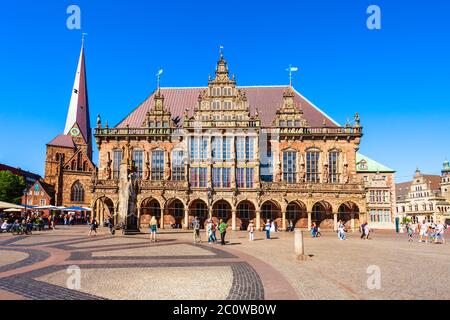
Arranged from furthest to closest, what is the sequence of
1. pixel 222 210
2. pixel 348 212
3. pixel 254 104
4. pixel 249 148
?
pixel 254 104 < pixel 222 210 < pixel 249 148 < pixel 348 212

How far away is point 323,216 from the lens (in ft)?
126

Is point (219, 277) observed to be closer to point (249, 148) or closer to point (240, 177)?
point (240, 177)

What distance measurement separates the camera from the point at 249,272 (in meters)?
10.1

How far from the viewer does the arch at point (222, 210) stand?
1528 inches

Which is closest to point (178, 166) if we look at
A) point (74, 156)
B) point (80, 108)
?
point (74, 156)

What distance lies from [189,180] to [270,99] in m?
15.6

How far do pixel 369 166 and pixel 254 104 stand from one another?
2145 centimetres

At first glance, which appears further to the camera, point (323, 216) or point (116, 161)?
point (116, 161)

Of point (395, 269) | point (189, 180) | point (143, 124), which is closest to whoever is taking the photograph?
point (395, 269)

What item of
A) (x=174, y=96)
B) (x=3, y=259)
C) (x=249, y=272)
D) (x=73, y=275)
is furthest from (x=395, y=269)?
(x=174, y=96)

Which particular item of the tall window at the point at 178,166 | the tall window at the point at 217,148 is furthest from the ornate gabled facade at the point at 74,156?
the tall window at the point at 217,148

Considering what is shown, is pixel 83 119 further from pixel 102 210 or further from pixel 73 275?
pixel 73 275

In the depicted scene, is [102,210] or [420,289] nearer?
[420,289]

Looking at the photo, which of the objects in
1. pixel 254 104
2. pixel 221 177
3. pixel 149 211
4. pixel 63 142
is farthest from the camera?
pixel 63 142
